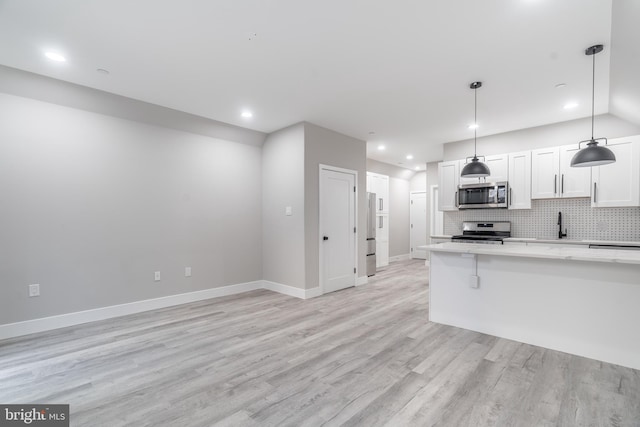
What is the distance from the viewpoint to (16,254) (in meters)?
3.12

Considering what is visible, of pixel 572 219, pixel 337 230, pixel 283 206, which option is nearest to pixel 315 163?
pixel 283 206

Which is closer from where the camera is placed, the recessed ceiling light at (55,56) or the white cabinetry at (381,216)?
the recessed ceiling light at (55,56)

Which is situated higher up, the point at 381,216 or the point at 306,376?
the point at 381,216

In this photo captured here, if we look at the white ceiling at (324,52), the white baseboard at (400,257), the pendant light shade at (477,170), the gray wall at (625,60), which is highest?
the white ceiling at (324,52)

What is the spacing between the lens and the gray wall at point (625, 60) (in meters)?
2.02

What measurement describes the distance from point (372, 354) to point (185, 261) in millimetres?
3162

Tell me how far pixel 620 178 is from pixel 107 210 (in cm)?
697

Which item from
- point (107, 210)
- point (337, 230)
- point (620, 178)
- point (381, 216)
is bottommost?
point (337, 230)

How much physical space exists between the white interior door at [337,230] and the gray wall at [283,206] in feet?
1.39

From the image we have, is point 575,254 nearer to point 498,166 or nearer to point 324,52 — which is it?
point 498,166

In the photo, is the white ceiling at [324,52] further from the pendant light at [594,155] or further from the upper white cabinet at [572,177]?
the upper white cabinet at [572,177]

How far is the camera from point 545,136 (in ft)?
15.6

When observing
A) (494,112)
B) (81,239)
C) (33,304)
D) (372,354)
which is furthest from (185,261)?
(494,112)

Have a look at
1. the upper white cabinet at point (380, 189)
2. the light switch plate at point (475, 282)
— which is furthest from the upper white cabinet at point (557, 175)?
the upper white cabinet at point (380, 189)
